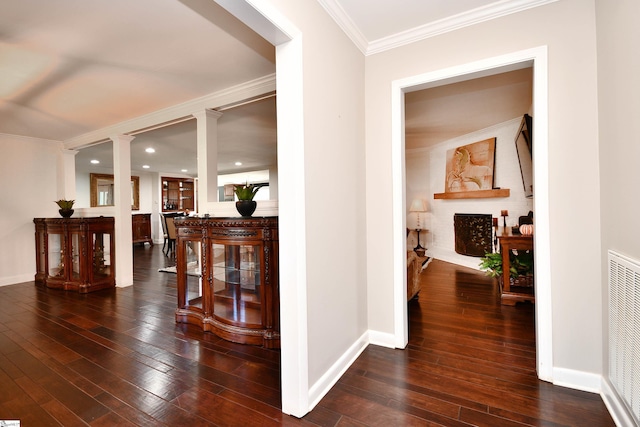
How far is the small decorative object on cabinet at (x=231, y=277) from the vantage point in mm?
2283

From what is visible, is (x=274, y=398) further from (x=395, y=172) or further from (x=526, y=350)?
(x=526, y=350)

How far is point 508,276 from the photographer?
329 centimetres

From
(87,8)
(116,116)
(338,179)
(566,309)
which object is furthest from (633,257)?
(116,116)

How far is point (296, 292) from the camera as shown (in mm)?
1557

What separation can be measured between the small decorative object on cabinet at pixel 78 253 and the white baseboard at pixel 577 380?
5.28 metres

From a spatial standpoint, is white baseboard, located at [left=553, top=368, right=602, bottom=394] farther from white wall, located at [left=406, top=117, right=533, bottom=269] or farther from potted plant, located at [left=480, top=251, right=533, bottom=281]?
white wall, located at [left=406, top=117, right=533, bottom=269]

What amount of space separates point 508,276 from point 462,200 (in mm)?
2385

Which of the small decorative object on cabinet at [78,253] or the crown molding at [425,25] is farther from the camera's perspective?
the small decorative object on cabinet at [78,253]

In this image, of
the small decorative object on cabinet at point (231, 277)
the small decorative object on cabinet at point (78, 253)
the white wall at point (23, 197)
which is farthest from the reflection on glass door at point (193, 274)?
the white wall at point (23, 197)

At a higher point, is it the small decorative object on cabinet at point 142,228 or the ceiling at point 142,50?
the ceiling at point 142,50

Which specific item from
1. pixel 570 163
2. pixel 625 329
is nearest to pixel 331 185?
pixel 570 163

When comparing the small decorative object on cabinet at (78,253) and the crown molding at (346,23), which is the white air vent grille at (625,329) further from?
the small decorative object on cabinet at (78,253)

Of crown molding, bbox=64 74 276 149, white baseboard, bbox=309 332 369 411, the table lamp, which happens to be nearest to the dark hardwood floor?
white baseboard, bbox=309 332 369 411

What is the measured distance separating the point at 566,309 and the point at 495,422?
843 mm
